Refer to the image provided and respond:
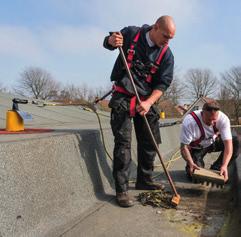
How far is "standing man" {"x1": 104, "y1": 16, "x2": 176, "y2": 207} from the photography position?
3641mm

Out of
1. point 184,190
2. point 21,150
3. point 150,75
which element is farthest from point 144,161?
point 21,150

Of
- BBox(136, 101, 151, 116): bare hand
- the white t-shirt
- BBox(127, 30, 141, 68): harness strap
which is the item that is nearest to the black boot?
the white t-shirt

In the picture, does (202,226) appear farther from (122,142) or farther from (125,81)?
(125,81)

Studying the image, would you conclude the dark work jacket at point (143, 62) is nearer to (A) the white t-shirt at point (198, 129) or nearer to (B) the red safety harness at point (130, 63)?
(B) the red safety harness at point (130, 63)

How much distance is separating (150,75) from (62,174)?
1.34 metres

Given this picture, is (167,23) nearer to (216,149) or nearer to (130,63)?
(130,63)

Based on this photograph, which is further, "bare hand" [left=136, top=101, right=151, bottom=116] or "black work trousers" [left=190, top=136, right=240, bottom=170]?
"black work trousers" [left=190, top=136, right=240, bottom=170]

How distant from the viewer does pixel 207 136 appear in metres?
4.60

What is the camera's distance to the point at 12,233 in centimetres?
249

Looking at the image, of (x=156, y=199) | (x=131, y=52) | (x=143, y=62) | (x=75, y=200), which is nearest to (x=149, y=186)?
(x=156, y=199)

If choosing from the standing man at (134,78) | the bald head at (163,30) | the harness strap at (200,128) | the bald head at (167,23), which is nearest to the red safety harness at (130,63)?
the standing man at (134,78)

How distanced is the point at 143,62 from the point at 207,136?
4.40ft

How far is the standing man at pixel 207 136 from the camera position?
4.18 metres

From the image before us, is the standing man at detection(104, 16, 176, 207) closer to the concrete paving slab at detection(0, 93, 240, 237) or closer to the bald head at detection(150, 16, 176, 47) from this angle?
the bald head at detection(150, 16, 176, 47)
